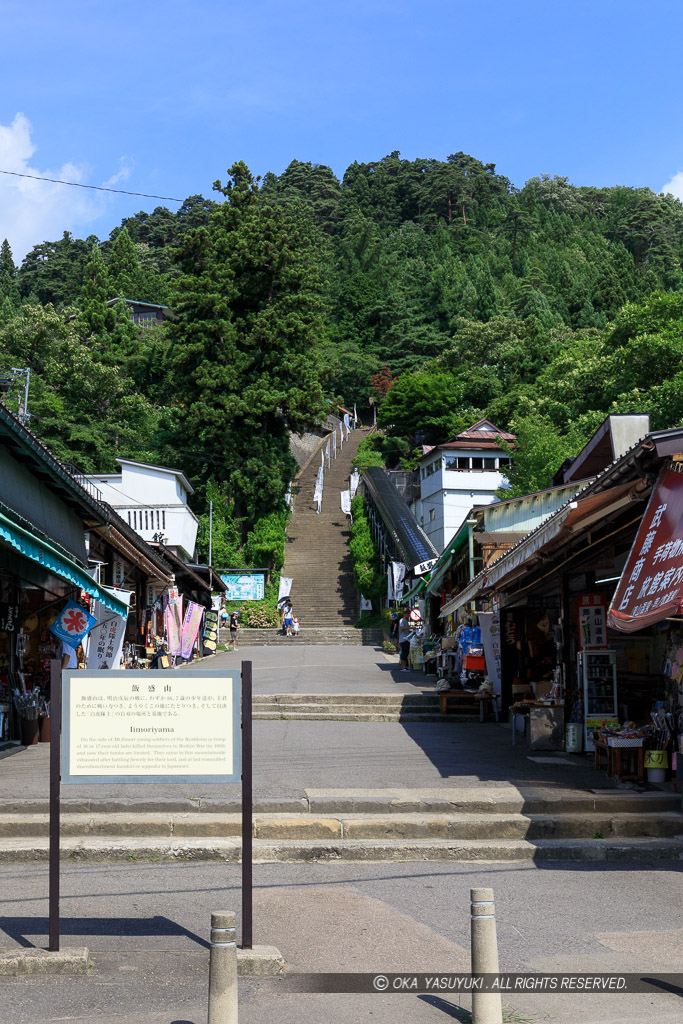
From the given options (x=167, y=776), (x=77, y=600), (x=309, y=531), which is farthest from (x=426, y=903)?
(x=309, y=531)

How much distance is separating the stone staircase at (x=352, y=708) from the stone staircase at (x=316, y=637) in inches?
693

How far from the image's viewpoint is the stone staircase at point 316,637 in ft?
115

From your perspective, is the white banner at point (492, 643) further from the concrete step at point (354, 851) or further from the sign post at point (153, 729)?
the sign post at point (153, 729)

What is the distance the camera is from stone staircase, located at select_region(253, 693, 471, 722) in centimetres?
1627

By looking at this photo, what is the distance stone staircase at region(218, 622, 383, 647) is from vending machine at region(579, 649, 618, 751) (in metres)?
23.7

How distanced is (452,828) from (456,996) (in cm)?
370

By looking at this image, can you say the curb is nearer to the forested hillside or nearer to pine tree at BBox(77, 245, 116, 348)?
the forested hillside

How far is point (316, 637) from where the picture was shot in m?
35.4

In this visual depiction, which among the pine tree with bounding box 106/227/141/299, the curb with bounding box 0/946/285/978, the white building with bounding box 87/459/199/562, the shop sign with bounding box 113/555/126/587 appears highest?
the pine tree with bounding box 106/227/141/299

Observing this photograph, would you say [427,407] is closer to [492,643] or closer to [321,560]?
[321,560]

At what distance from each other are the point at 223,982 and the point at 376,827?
180 inches

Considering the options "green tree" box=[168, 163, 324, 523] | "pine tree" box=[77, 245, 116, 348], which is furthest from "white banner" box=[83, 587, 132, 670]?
"pine tree" box=[77, 245, 116, 348]

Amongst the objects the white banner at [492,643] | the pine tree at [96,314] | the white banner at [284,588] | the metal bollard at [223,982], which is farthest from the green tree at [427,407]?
the metal bollard at [223,982]

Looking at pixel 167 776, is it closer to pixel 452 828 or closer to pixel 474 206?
pixel 452 828
